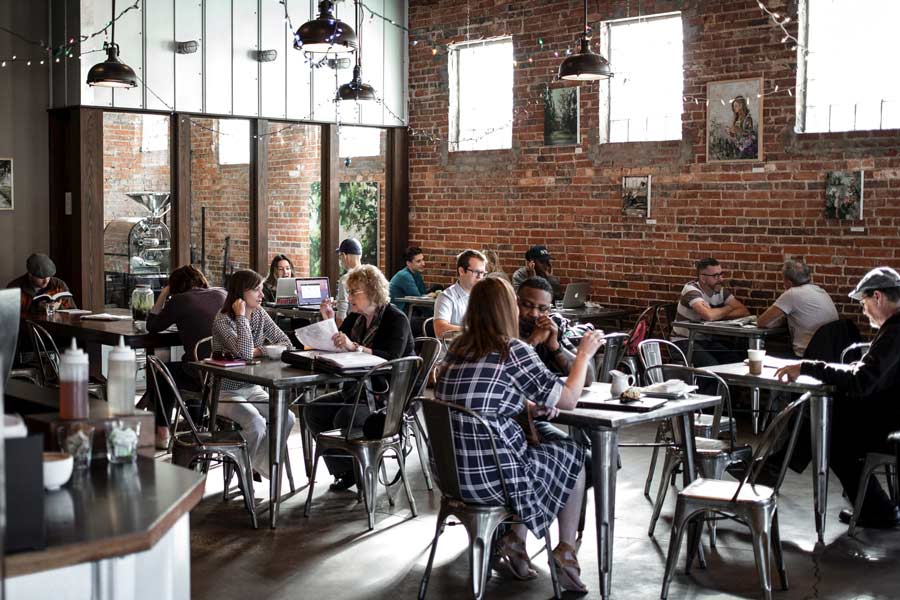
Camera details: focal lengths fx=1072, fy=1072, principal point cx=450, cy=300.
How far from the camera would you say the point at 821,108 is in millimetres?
8133

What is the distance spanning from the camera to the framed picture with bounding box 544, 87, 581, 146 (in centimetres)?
966

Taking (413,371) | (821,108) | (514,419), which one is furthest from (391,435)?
(821,108)

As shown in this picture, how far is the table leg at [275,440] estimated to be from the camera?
527 cm

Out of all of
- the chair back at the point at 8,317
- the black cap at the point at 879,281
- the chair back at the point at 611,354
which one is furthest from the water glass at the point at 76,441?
the chair back at the point at 611,354

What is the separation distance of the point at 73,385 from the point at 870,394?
3729 millimetres

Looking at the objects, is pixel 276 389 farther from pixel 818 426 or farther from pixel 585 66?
pixel 585 66

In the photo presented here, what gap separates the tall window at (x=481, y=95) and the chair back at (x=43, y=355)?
4.82 m

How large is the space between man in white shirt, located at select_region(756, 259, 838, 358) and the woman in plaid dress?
12.2 feet

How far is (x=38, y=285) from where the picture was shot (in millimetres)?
8156

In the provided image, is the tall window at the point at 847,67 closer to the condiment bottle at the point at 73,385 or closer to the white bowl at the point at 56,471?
the condiment bottle at the point at 73,385

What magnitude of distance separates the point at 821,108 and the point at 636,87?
1.72m

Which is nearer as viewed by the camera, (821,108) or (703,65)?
(821,108)

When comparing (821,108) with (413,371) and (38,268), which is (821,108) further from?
(38,268)

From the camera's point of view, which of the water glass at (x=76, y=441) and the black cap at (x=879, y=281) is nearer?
the water glass at (x=76, y=441)
